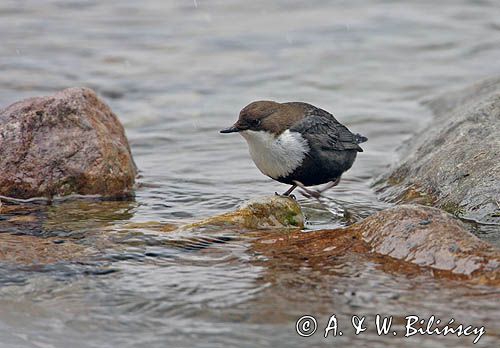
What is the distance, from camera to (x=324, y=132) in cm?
677

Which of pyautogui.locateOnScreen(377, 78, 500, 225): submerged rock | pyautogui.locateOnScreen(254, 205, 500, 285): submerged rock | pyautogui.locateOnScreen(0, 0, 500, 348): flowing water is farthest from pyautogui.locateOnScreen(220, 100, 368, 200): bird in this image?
pyautogui.locateOnScreen(254, 205, 500, 285): submerged rock

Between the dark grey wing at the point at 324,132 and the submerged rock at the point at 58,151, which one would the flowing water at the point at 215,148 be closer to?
the submerged rock at the point at 58,151

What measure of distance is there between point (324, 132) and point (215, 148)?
8.25 feet

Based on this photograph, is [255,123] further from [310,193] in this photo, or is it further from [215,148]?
[215,148]

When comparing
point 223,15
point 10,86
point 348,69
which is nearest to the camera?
point 10,86

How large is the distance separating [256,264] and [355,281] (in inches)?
24.9

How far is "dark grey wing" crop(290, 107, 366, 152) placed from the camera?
6625 millimetres

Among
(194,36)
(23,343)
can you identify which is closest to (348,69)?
(194,36)

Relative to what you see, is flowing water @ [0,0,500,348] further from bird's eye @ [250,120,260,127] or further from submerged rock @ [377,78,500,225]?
bird's eye @ [250,120,260,127]

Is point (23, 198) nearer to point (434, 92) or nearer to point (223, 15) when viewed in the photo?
point (434, 92)

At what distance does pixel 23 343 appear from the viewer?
4.33 metres

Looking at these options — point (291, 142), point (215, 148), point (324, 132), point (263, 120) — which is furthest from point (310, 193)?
point (215, 148)

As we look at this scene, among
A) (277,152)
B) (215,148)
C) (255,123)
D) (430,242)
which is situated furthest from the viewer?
(215,148)

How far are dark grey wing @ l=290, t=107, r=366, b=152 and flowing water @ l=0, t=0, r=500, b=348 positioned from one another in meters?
0.48
